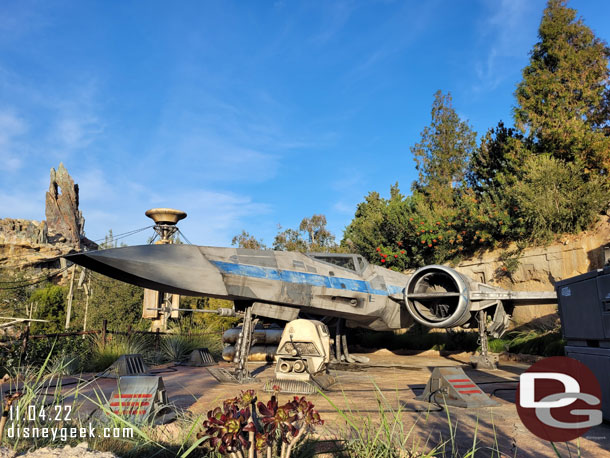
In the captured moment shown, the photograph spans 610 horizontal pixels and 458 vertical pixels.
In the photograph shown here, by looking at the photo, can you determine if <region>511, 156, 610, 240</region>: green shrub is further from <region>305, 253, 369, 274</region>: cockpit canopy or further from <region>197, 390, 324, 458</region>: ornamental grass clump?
<region>197, 390, 324, 458</region>: ornamental grass clump

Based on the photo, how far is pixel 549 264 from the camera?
729 inches

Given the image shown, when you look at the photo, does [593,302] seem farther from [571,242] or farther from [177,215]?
[177,215]

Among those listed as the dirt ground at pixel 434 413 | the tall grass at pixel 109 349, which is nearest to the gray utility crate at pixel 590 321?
the dirt ground at pixel 434 413

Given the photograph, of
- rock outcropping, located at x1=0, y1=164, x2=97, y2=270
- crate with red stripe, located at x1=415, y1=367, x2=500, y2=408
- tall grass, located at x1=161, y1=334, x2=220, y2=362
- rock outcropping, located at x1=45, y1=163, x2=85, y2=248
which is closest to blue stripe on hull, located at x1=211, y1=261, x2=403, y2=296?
crate with red stripe, located at x1=415, y1=367, x2=500, y2=408

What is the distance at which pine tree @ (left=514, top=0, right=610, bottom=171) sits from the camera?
2036cm

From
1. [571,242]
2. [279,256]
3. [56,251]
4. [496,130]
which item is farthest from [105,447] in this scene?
[56,251]

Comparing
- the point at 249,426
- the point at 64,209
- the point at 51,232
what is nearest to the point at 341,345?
the point at 249,426

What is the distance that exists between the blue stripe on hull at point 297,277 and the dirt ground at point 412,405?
250cm

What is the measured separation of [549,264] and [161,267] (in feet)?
58.9

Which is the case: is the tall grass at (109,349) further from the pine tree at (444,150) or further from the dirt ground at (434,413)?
the pine tree at (444,150)

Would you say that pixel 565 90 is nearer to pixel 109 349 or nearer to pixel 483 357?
pixel 483 357

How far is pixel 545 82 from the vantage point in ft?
74.5

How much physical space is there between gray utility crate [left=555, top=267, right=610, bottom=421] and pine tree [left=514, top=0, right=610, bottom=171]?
56.2 ft

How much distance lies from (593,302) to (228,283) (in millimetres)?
6973
